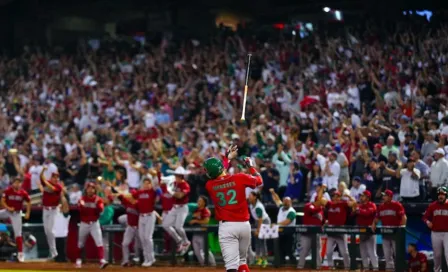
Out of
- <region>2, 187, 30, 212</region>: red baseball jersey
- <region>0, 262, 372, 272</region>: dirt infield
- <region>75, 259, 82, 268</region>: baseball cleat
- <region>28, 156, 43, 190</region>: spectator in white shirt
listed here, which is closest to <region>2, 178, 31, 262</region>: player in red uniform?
<region>2, 187, 30, 212</region>: red baseball jersey

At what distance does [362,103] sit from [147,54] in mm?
10841

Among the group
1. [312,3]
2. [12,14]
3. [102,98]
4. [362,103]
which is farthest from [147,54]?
[362,103]

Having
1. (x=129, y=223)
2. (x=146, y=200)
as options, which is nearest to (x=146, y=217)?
(x=146, y=200)

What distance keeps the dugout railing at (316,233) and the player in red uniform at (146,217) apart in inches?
25.0

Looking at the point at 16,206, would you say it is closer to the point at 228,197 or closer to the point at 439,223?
the point at 439,223

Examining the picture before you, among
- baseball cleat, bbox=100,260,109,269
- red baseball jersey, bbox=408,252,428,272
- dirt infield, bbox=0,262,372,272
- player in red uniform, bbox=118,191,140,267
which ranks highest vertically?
player in red uniform, bbox=118,191,140,267

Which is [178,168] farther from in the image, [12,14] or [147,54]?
[12,14]

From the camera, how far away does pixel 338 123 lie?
79.1ft

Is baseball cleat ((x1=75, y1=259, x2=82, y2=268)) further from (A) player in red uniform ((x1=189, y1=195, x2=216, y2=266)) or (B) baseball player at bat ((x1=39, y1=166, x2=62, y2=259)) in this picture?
(A) player in red uniform ((x1=189, y1=195, x2=216, y2=266))

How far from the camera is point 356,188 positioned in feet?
68.9

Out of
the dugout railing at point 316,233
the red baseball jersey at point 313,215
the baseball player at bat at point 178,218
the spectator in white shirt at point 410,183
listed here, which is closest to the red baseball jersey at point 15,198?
the dugout railing at point 316,233

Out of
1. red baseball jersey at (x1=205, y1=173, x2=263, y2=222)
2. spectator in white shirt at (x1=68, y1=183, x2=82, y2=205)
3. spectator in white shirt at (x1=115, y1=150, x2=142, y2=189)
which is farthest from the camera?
spectator in white shirt at (x1=115, y1=150, x2=142, y2=189)

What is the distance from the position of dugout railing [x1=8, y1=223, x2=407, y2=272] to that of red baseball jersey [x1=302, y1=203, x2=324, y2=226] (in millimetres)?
270

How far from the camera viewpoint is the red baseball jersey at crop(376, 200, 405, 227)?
19.3 metres
